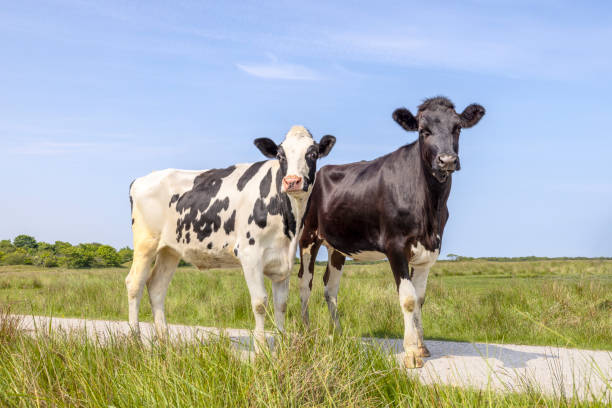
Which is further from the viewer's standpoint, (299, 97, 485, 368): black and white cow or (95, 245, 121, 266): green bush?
(95, 245, 121, 266): green bush

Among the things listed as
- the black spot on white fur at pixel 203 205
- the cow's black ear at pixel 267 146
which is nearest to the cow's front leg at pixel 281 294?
the black spot on white fur at pixel 203 205

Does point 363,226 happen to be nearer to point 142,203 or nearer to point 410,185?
point 410,185

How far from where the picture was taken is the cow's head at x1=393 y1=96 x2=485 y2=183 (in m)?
6.89

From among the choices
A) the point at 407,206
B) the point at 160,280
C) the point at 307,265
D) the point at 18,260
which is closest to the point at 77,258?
the point at 18,260

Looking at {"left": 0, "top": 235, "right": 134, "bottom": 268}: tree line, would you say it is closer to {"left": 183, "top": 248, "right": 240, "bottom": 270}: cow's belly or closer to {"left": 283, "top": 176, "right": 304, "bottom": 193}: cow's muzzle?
{"left": 183, "top": 248, "right": 240, "bottom": 270}: cow's belly

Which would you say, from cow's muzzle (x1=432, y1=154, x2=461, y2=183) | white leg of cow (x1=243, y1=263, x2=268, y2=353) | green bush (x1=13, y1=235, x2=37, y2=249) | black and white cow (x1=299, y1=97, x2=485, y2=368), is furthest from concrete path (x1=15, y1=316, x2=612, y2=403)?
green bush (x1=13, y1=235, x2=37, y2=249)

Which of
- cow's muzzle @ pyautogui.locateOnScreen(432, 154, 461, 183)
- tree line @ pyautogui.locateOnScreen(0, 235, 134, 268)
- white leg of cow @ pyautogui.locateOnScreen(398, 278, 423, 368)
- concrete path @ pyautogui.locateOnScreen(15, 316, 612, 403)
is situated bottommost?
tree line @ pyautogui.locateOnScreen(0, 235, 134, 268)

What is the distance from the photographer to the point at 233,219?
753 cm

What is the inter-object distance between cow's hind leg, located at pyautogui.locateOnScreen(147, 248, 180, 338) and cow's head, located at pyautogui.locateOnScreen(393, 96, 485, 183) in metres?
4.00

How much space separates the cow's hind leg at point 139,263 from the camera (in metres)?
8.58

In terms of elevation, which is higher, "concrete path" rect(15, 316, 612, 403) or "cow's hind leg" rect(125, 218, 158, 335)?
"cow's hind leg" rect(125, 218, 158, 335)

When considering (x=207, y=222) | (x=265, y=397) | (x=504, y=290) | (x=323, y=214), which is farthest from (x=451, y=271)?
(x=265, y=397)

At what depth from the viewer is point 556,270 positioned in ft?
93.1

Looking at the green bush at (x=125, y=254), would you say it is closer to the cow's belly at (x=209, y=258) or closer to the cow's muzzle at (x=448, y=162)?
the cow's belly at (x=209, y=258)
